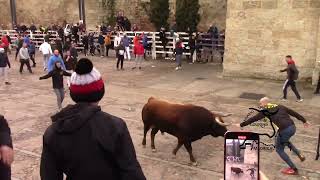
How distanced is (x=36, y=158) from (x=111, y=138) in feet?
22.5

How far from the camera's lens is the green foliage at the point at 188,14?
23656mm

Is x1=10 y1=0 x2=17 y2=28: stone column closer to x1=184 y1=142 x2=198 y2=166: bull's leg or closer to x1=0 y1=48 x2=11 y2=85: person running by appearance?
x1=0 y1=48 x2=11 y2=85: person running

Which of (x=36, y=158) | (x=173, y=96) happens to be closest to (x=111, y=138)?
(x=36, y=158)

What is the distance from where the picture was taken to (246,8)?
1745cm

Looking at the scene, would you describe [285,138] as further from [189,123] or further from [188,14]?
[188,14]

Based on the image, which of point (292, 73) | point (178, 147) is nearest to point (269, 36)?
point (292, 73)

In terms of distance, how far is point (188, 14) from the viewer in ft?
77.7

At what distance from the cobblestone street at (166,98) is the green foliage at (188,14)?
113 inches

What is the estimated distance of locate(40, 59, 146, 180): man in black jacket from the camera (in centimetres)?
294

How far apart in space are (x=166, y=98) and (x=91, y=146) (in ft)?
38.7

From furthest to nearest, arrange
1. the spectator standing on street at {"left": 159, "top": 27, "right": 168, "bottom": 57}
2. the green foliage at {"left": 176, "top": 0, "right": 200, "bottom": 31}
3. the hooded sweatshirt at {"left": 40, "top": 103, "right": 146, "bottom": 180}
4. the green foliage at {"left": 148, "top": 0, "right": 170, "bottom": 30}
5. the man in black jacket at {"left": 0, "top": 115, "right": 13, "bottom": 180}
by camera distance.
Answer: the green foliage at {"left": 148, "top": 0, "right": 170, "bottom": 30} < the green foliage at {"left": 176, "top": 0, "right": 200, "bottom": 31} < the spectator standing on street at {"left": 159, "top": 27, "right": 168, "bottom": 57} < the man in black jacket at {"left": 0, "top": 115, "right": 13, "bottom": 180} < the hooded sweatshirt at {"left": 40, "top": 103, "right": 146, "bottom": 180}

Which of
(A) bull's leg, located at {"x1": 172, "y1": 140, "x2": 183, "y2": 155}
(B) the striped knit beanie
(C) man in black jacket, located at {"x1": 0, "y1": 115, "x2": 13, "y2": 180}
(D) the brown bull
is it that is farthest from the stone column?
(B) the striped knit beanie

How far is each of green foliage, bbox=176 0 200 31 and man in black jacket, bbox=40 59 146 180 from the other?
21.1m

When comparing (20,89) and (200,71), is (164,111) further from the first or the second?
(200,71)
